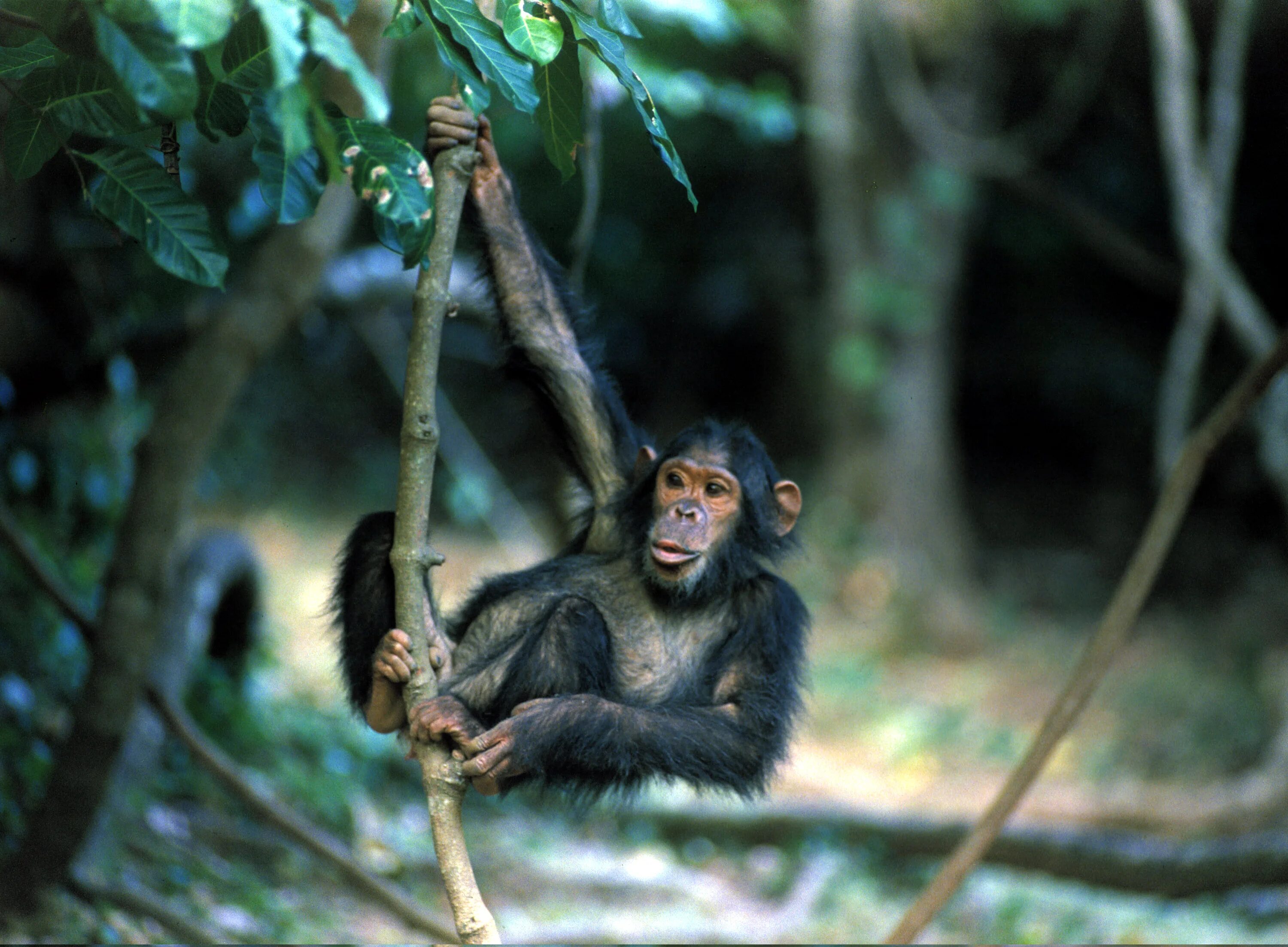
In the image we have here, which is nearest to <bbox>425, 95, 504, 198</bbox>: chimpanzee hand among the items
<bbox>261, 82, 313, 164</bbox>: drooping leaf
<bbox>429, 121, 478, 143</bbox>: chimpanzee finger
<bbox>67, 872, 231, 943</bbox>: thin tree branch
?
<bbox>429, 121, 478, 143</bbox>: chimpanzee finger

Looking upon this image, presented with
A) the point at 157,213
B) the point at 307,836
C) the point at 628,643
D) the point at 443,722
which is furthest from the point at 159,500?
the point at 157,213

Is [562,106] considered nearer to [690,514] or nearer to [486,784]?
[690,514]

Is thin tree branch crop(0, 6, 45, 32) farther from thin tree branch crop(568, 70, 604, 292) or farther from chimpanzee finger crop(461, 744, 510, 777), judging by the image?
chimpanzee finger crop(461, 744, 510, 777)

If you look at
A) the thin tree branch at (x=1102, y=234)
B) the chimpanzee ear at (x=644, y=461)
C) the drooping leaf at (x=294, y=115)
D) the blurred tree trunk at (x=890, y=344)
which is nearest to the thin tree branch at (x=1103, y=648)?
the chimpanzee ear at (x=644, y=461)

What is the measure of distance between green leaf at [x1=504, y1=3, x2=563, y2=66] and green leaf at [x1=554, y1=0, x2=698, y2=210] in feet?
0.21

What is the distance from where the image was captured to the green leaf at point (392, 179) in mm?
2660

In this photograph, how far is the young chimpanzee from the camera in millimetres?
3656

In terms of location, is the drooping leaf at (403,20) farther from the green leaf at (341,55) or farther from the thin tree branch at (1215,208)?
the thin tree branch at (1215,208)

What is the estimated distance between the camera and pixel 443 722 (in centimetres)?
349

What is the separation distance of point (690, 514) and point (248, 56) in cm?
206

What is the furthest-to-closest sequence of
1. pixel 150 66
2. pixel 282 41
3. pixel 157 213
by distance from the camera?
pixel 157 213 < pixel 150 66 < pixel 282 41

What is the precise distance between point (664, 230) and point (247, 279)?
1244 cm

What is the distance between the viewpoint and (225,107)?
2885mm

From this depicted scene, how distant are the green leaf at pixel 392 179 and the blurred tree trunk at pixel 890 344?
10.9 meters
